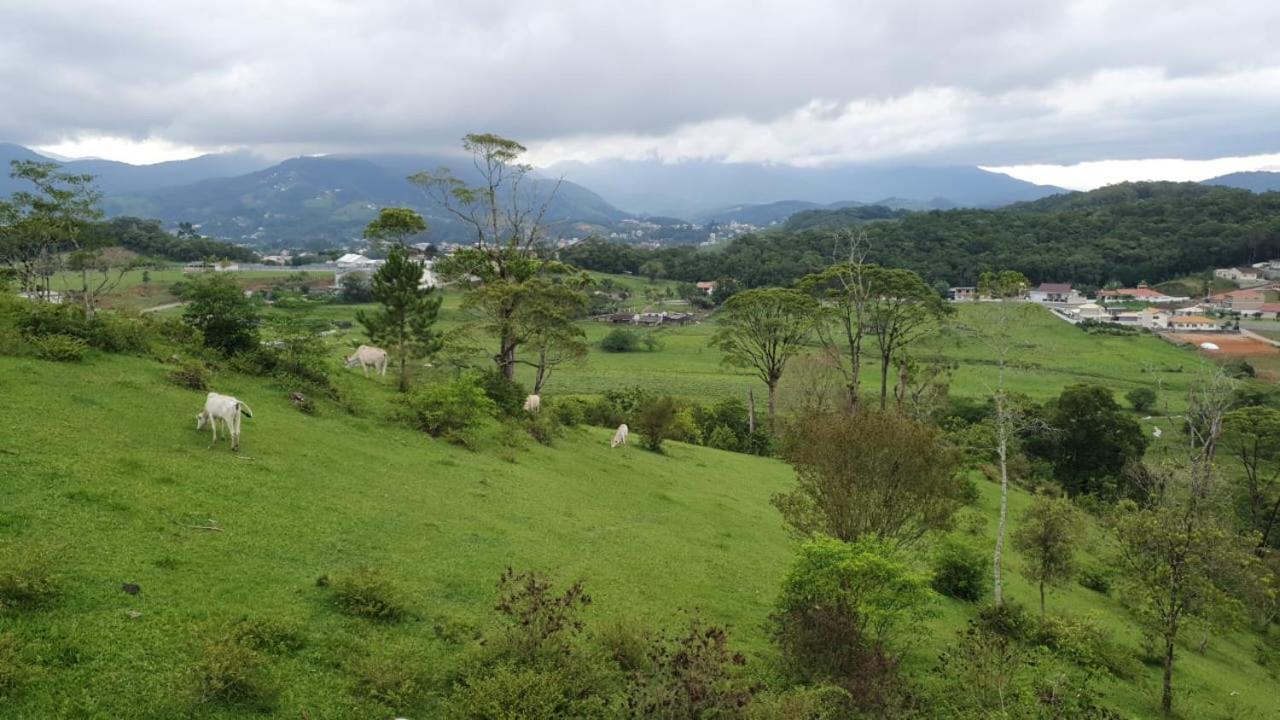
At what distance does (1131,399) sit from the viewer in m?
58.5

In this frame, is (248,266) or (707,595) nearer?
(707,595)

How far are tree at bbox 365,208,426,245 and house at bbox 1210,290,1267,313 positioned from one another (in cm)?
12993

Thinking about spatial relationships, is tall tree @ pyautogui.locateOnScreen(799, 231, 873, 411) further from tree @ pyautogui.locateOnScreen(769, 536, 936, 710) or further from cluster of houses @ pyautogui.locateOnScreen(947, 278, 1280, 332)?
cluster of houses @ pyautogui.locateOnScreen(947, 278, 1280, 332)

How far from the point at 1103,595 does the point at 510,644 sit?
2388 cm

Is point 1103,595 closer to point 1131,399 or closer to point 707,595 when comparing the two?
point 707,595

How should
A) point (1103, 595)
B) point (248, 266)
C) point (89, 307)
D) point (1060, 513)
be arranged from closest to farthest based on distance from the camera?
point (1060, 513)
point (89, 307)
point (1103, 595)
point (248, 266)

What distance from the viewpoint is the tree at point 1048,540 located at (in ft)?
59.4

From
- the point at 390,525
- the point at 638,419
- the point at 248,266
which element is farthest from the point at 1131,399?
the point at 248,266

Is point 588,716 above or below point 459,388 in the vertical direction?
below

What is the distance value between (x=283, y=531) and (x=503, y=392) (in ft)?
46.9

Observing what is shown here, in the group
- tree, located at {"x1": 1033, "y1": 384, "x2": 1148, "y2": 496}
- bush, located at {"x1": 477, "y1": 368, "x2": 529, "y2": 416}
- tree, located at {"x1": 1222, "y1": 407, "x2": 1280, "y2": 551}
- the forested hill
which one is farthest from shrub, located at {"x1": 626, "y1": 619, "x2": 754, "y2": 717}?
the forested hill

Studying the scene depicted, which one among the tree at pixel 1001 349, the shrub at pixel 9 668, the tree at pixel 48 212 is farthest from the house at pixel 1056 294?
the shrub at pixel 9 668

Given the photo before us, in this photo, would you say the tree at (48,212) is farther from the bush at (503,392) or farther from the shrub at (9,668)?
the shrub at (9,668)

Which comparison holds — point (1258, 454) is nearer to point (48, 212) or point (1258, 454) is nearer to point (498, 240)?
point (498, 240)
